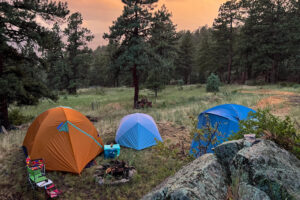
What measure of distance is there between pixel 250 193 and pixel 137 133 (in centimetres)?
626

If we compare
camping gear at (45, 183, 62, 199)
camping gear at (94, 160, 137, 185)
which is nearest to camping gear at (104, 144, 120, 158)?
camping gear at (94, 160, 137, 185)

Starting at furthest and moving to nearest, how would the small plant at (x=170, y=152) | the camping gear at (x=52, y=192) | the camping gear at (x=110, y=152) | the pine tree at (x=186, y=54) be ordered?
the pine tree at (x=186, y=54)
the camping gear at (x=110, y=152)
the camping gear at (x=52, y=192)
the small plant at (x=170, y=152)

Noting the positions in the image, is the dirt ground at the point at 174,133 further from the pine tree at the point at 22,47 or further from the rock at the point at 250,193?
the pine tree at the point at 22,47

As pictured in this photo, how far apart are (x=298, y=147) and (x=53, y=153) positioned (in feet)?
23.0

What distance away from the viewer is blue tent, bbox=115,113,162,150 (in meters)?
8.05

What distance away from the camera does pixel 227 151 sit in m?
2.87

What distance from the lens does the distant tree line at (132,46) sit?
9.56 m

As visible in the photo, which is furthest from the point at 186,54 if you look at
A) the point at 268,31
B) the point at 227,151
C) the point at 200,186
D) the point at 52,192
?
the point at 200,186

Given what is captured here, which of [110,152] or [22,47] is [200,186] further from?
[22,47]

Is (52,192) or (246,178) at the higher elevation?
(246,178)

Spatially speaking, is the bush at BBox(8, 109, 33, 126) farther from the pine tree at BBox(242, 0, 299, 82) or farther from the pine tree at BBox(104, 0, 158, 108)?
the pine tree at BBox(242, 0, 299, 82)

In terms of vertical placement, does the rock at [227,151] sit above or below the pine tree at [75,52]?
below

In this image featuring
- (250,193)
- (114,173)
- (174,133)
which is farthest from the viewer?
(174,133)

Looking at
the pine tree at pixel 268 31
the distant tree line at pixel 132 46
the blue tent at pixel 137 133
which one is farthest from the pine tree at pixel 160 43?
the pine tree at pixel 268 31
